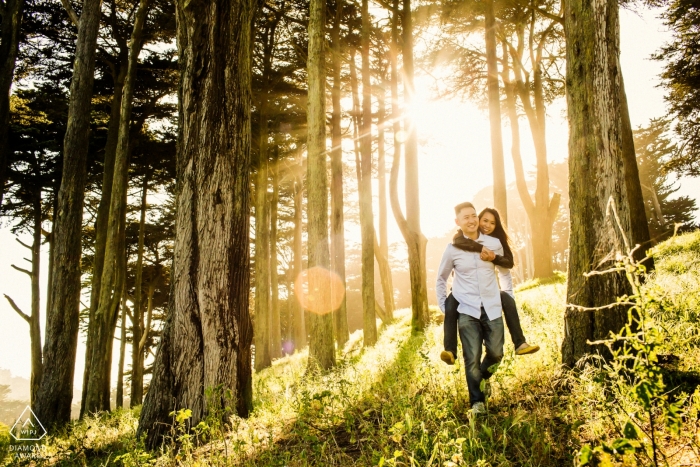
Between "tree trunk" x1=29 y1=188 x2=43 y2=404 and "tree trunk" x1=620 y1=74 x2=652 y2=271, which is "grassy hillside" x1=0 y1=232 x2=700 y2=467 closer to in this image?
"tree trunk" x1=620 y1=74 x2=652 y2=271

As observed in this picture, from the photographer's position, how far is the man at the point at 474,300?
3.50 m

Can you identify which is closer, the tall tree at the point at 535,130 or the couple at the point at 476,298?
the couple at the point at 476,298

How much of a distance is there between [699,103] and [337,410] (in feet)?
47.3

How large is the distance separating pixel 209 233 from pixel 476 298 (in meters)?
2.92

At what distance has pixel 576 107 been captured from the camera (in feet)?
12.6

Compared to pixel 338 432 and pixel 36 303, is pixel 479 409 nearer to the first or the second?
pixel 338 432

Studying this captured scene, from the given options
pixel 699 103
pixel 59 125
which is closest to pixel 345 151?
pixel 59 125

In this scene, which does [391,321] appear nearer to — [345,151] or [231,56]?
[345,151]

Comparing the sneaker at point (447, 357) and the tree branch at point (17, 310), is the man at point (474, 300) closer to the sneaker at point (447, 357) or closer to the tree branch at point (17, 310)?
the sneaker at point (447, 357)

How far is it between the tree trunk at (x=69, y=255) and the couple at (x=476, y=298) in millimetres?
8435

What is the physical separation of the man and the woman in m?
0.05

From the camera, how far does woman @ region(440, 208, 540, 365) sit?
370 cm

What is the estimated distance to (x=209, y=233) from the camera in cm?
449

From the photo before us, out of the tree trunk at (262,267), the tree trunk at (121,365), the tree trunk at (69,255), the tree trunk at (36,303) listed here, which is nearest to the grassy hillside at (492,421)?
the tree trunk at (69,255)
